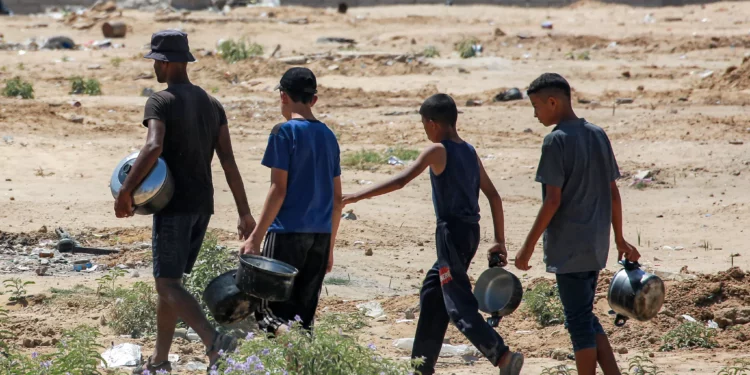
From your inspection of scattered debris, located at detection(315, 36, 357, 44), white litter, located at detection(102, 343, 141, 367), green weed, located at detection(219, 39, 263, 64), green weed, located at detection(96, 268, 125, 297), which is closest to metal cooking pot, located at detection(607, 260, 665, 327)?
white litter, located at detection(102, 343, 141, 367)

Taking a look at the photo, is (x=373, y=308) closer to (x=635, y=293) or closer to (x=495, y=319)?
(x=495, y=319)

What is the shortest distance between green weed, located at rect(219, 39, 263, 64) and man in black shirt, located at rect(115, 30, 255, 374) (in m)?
15.4

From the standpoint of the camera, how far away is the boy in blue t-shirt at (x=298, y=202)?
484cm

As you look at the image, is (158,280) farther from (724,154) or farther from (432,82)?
(432,82)

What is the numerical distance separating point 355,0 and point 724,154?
60.6 feet

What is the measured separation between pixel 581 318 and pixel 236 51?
1658cm

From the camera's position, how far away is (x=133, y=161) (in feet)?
17.2

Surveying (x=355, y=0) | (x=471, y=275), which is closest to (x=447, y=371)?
(x=471, y=275)

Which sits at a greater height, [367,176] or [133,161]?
[133,161]

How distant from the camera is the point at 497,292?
213 inches

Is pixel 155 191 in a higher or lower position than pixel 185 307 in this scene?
higher

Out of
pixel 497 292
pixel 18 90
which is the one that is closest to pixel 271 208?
pixel 497 292

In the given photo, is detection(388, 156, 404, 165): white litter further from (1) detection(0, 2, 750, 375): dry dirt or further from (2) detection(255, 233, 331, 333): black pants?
(2) detection(255, 233, 331, 333): black pants

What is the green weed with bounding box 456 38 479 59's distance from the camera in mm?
20812
